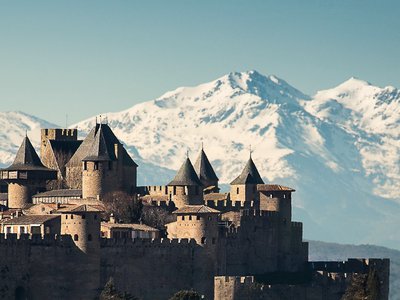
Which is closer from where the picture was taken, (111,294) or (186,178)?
(111,294)

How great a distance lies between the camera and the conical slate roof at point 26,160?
139m

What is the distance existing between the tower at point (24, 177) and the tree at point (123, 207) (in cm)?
927

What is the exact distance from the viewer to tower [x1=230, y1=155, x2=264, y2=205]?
140375 millimetres

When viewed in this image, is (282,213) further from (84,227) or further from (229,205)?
(84,227)

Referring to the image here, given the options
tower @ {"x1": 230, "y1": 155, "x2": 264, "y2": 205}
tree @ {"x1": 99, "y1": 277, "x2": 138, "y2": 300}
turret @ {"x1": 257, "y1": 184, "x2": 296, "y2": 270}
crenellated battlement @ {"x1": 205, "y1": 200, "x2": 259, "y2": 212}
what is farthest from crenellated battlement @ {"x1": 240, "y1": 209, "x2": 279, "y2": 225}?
tree @ {"x1": 99, "y1": 277, "x2": 138, "y2": 300}

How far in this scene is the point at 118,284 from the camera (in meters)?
119

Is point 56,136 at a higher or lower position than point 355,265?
higher

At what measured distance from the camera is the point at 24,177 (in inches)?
5453

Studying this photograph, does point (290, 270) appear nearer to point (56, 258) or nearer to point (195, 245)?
point (195, 245)

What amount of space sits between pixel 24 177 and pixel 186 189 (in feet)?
47.7

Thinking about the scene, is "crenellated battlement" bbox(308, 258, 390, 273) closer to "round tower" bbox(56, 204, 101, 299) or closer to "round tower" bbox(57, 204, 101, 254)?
"round tower" bbox(56, 204, 101, 299)

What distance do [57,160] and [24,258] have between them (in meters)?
32.1

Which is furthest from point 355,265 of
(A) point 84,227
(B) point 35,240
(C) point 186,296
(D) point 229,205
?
(B) point 35,240

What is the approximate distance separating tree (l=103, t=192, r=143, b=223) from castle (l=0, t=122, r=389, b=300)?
0.81m
